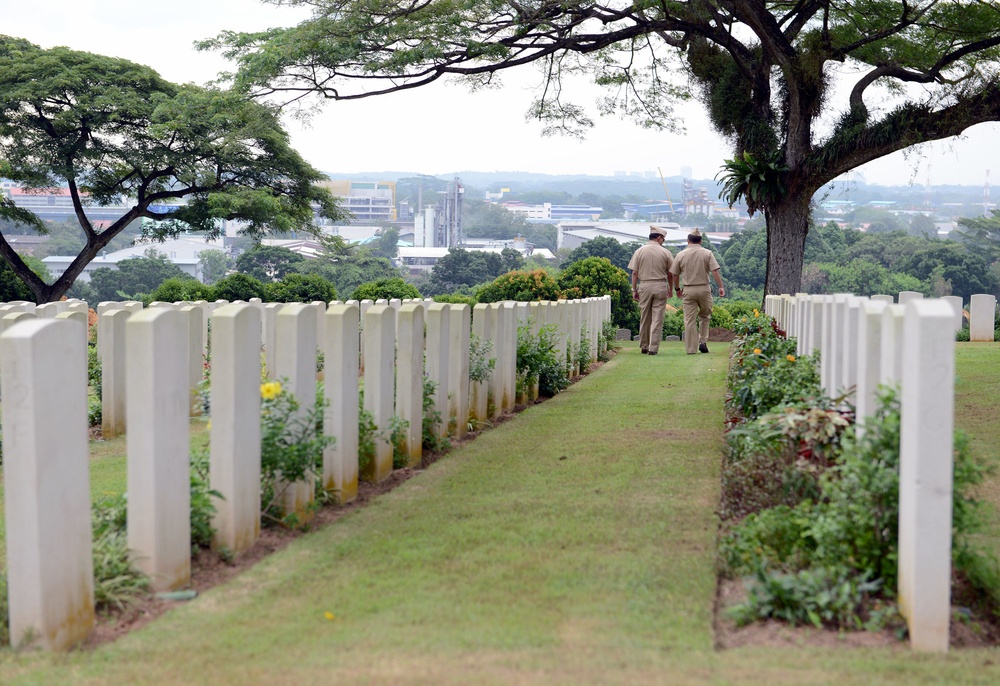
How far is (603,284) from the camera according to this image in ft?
89.8

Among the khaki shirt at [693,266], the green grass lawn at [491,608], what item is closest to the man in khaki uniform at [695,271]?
the khaki shirt at [693,266]

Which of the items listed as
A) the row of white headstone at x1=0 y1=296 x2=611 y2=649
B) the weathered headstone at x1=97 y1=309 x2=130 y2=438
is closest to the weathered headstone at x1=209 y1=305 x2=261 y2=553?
the row of white headstone at x1=0 y1=296 x2=611 y2=649

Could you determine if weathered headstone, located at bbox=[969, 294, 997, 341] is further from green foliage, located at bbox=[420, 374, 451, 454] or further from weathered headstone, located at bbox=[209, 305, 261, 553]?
weathered headstone, located at bbox=[209, 305, 261, 553]

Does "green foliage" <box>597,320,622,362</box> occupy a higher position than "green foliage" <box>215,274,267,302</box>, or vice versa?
"green foliage" <box>215,274,267,302</box>

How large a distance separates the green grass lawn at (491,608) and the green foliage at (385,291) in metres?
18.3

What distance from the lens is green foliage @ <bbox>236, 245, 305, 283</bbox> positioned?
61706 millimetres

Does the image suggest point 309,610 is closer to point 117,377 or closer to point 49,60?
point 117,377

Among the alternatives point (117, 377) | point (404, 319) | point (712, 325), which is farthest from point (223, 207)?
point (404, 319)

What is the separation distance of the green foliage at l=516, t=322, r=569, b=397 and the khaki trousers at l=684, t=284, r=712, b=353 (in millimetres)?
4518

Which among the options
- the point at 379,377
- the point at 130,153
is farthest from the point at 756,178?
the point at 130,153

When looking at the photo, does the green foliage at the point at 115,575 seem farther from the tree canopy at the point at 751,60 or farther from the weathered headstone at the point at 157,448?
the tree canopy at the point at 751,60

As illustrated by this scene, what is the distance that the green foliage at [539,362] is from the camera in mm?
10227

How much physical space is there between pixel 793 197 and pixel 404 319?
16376mm

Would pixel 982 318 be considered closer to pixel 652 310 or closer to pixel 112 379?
pixel 652 310
